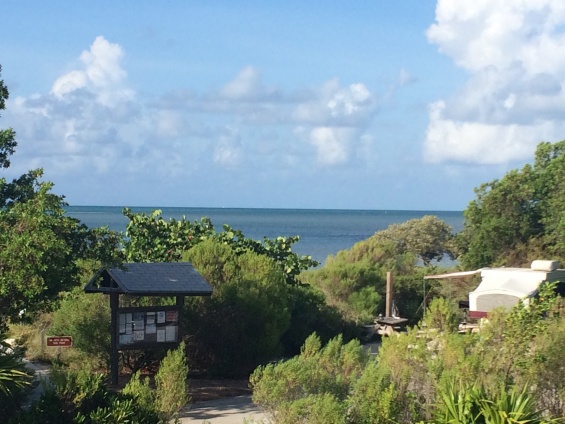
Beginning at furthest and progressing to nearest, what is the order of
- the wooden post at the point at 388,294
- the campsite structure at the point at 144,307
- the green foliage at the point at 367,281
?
the green foliage at the point at 367,281 → the wooden post at the point at 388,294 → the campsite structure at the point at 144,307

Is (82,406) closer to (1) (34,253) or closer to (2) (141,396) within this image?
(2) (141,396)

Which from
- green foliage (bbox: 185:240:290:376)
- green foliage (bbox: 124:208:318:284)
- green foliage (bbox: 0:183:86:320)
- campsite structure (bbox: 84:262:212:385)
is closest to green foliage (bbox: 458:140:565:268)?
green foliage (bbox: 124:208:318:284)

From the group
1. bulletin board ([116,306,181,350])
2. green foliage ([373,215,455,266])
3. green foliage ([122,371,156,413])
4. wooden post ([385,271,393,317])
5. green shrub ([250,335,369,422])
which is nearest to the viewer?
green shrub ([250,335,369,422])

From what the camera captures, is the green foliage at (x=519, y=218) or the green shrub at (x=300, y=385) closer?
the green shrub at (x=300, y=385)

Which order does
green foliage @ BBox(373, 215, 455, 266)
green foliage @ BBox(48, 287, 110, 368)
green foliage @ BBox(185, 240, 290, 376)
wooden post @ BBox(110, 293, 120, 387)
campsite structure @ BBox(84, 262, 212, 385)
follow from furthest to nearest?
green foliage @ BBox(373, 215, 455, 266) < green foliage @ BBox(185, 240, 290, 376) < green foliage @ BBox(48, 287, 110, 368) < wooden post @ BBox(110, 293, 120, 387) < campsite structure @ BBox(84, 262, 212, 385)

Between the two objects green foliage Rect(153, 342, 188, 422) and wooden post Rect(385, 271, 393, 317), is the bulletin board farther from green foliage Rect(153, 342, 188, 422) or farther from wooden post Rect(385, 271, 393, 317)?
wooden post Rect(385, 271, 393, 317)

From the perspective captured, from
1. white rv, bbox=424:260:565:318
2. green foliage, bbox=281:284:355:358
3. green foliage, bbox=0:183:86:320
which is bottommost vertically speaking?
green foliage, bbox=281:284:355:358

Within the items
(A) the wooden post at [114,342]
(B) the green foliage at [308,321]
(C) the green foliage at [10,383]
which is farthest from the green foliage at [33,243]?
(B) the green foliage at [308,321]

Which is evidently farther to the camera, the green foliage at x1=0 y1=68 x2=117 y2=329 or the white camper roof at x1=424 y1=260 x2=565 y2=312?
the white camper roof at x1=424 y1=260 x2=565 y2=312

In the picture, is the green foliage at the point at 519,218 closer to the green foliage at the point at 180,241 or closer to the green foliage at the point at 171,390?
the green foliage at the point at 180,241

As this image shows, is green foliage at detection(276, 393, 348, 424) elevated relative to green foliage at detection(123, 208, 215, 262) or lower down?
lower down

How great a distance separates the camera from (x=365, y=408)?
1148cm

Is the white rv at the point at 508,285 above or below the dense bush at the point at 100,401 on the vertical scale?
above

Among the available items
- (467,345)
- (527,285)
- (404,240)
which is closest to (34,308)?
(467,345)
